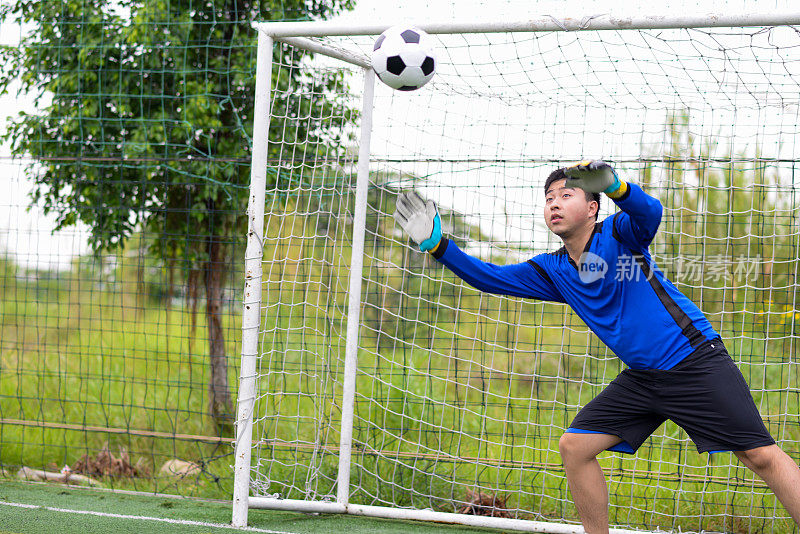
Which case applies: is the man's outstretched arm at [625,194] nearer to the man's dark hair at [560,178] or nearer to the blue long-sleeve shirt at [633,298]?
the blue long-sleeve shirt at [633,298]

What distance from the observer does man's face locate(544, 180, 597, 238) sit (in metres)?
3.19

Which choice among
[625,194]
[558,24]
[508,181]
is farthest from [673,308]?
[508,181]

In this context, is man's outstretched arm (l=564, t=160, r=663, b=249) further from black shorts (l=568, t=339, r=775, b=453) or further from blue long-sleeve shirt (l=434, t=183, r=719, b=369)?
black shorts (l=568, t=339, r=775, b=453)

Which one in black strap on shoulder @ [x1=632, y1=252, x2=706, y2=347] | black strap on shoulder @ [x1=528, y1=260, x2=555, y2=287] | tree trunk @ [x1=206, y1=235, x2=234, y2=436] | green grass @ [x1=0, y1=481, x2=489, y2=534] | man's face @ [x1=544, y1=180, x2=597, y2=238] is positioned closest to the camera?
black strap on shoulder @ [x1=632, y1=252, x2=706, y2=347]

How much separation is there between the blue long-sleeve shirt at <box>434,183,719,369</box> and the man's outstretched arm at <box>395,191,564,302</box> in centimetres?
18

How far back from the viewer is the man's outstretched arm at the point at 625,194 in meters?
2.78

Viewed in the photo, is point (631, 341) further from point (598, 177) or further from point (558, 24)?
point (558, 24)

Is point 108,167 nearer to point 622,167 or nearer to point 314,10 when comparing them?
point 314,10

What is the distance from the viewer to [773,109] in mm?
4406

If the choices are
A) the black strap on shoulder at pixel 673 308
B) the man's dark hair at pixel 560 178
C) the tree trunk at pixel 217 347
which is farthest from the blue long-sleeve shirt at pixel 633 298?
the tree trunk at pixel 217 347

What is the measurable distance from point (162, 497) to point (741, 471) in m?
3.99

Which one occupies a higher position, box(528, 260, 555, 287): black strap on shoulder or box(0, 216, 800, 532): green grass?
box(528, 260, 555, 287): black strap on shoulder

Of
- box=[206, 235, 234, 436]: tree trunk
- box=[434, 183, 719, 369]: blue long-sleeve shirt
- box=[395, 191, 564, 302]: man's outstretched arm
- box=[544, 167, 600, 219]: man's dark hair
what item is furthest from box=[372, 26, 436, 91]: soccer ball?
box=[206, 235, 234, 436]: tree trunk

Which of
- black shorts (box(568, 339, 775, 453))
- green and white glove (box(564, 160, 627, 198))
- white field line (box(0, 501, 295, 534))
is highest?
green and white glove (box(564, 160, 627, 198))
